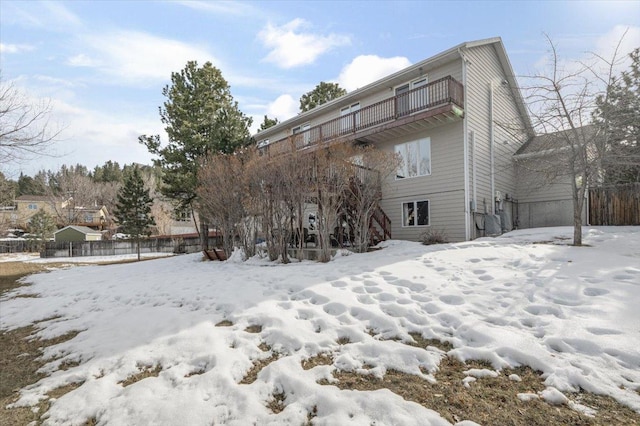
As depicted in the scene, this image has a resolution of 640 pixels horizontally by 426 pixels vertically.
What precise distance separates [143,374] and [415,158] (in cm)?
1272

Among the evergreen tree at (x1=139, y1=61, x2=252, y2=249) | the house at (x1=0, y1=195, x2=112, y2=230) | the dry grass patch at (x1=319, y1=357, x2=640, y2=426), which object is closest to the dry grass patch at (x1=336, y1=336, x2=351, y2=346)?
the dry grass patch at (x1=319, y1=357, x2=640, y2=426)

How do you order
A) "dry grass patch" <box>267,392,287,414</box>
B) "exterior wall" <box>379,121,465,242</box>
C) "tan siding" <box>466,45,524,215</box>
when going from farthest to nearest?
"tan siding" <box>466,45,524,215</box> → "exterior wall" <box>379,121,465,242</box> → "dry grass patch" <box>267,392,287,414</box>

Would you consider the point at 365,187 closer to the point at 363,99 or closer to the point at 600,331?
the point at 600,331

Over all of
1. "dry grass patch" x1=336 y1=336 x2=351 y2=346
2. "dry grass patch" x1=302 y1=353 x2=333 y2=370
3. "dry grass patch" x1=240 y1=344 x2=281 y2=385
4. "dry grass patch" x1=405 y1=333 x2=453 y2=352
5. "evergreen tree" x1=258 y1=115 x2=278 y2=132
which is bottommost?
"dry grass patch" x1=240 y1=344 x2=281 y2=385

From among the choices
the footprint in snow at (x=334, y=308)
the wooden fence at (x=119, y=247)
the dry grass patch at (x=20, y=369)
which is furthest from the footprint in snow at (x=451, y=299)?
the wooden fence at (x=119, y=247)

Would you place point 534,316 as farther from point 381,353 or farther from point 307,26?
point 307,26

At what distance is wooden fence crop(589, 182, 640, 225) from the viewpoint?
11.9 m

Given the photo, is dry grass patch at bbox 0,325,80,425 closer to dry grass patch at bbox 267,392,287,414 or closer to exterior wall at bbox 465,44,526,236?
dry grass patch at bbox 267,392,287,414

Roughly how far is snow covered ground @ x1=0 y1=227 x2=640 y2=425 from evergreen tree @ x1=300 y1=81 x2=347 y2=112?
26.8 metres

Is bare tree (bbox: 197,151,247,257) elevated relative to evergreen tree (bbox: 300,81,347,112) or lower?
lower

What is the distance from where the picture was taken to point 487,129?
1363 centimetres

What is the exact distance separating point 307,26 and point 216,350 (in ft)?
30.7

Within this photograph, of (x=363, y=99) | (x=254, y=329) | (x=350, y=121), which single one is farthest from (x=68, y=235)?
(x=254, y=329)

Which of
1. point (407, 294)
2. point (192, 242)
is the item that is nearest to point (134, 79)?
point (407, 294)
